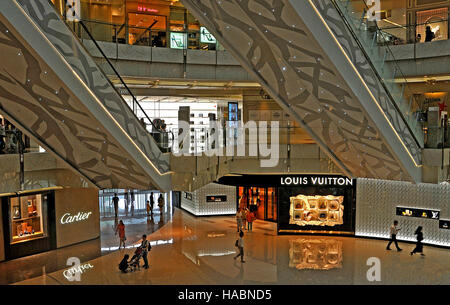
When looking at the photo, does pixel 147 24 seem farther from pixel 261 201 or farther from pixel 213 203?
pixel 261 201

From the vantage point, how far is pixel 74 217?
16.0 metres

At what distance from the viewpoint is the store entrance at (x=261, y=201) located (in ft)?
63.9

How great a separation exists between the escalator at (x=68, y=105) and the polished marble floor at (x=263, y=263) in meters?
2.58

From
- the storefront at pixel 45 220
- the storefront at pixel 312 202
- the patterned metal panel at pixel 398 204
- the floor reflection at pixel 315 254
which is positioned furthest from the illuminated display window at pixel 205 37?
the floor reflection at pixel 315 254

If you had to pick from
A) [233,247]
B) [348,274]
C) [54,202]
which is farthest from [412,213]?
[54,202]

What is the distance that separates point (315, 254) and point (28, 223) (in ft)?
32.6

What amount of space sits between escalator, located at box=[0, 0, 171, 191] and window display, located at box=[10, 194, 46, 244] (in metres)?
4.18

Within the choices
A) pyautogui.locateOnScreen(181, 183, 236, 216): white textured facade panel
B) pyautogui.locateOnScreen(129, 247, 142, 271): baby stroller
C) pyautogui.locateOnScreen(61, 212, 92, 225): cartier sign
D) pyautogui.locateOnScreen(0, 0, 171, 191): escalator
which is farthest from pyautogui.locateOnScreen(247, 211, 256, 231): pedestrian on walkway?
pyautogui.locateOnScreen(0, 0, 171, 191): escalator

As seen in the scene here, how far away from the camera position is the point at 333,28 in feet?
28.2

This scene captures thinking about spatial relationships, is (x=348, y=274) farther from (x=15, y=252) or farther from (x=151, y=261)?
(x=15, y=252)

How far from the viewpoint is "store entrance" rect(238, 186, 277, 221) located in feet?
63.9

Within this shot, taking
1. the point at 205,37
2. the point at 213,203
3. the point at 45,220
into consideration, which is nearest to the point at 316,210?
the point at 213,203
